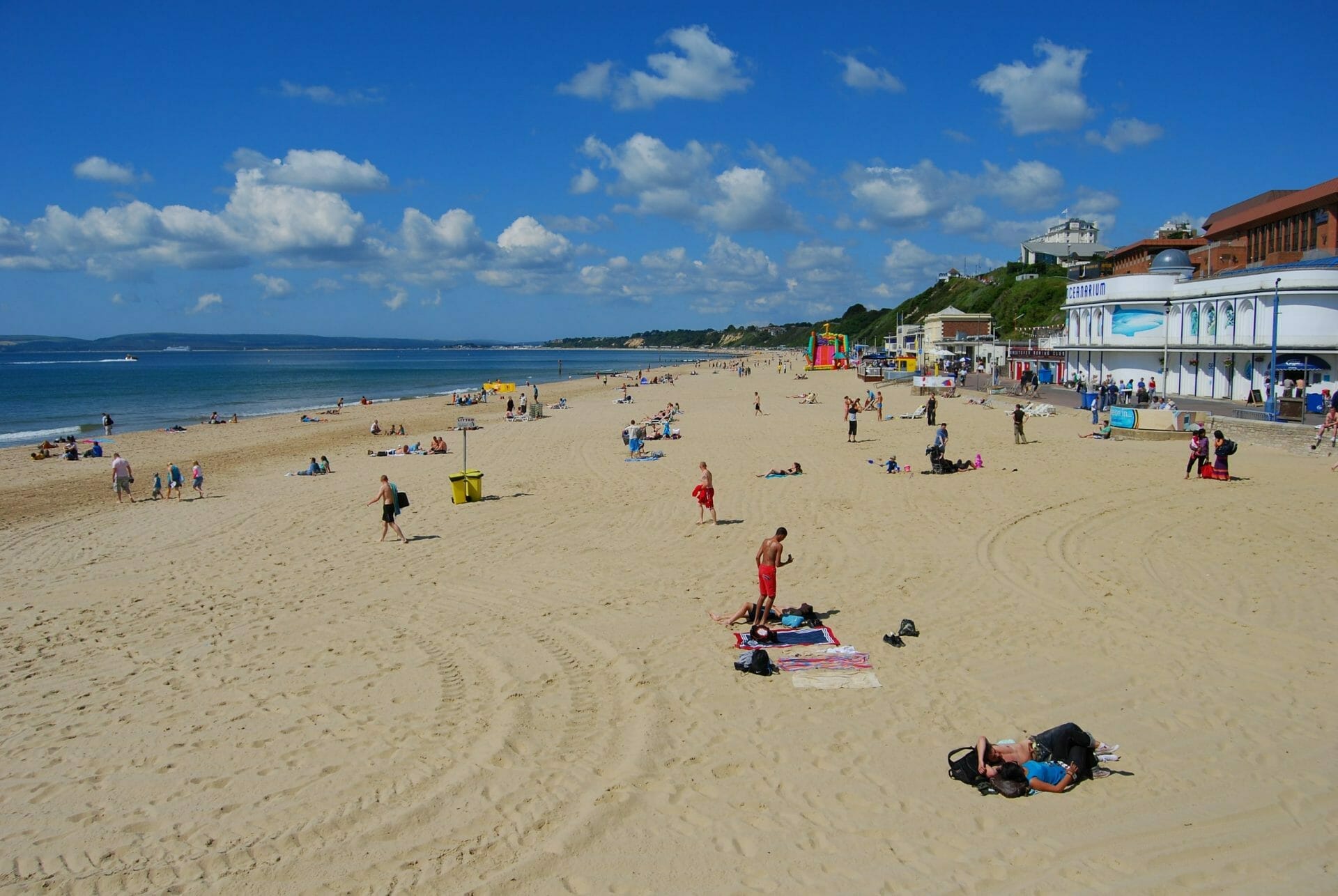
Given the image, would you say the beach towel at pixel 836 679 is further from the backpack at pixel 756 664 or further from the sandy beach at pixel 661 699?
the backpack at pixel 756 664

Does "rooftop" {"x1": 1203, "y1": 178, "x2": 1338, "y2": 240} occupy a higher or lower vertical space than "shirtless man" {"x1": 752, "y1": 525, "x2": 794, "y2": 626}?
higher

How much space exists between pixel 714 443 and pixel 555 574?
14.4m

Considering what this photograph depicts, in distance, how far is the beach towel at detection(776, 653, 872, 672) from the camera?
25.1 feet

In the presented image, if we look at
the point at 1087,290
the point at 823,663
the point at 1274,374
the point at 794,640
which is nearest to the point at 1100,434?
the point at 1274,374

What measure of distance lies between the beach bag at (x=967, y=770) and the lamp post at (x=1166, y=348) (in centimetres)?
3049

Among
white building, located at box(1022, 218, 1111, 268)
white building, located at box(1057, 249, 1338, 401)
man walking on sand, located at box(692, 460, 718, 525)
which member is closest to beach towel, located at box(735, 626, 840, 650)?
man walking on sand, located at box(692, 460, 718, 525)

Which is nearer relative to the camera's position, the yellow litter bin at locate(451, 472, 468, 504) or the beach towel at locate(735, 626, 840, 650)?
the beach towel at locate(735, 626, 840, 650)

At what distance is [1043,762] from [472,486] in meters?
12.6

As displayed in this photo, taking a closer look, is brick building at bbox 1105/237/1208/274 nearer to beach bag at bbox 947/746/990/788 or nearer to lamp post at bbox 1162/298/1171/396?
lamp post at bbox 1162/298/1171/396

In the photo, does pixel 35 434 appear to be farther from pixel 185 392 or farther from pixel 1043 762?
pixel 1043 762

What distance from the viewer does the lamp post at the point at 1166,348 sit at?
3152 centimetres

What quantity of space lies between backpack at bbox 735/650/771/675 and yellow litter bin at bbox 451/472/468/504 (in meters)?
9.96

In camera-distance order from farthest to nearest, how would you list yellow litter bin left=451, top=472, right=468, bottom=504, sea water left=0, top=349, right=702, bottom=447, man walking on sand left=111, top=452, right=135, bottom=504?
sea water left=0, top=349, right=702, bottom=447
man walking on sand left=111, top=452, right=135, bottom=504
yellow litter bin left=451, top=472, right=468, bottom=504

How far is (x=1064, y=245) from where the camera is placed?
9625 centimetres
